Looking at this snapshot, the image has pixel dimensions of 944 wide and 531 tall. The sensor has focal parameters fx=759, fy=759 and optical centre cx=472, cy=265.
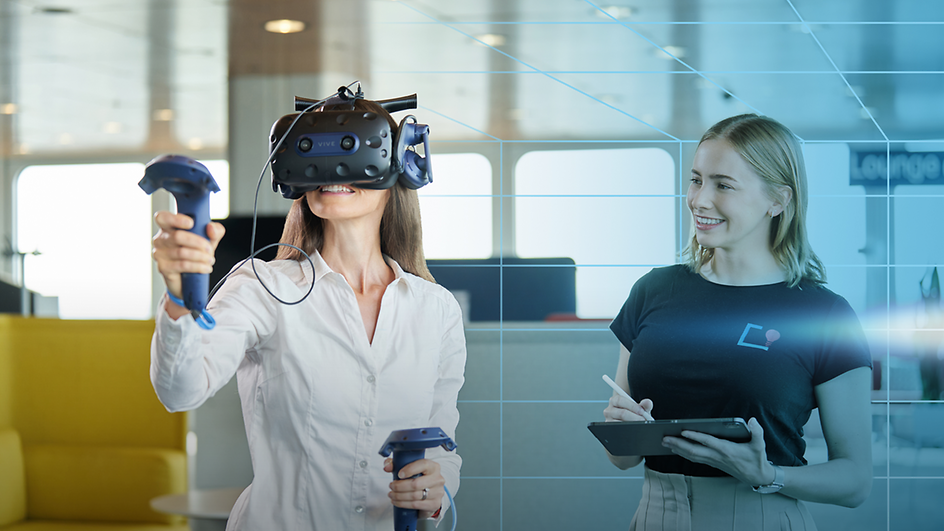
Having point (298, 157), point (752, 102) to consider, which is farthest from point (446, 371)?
point (752, 102)

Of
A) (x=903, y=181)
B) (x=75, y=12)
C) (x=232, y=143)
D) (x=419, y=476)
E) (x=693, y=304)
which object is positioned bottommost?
(x=419, y=476)

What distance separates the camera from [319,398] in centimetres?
120

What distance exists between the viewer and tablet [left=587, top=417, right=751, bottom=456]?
53.6 inches

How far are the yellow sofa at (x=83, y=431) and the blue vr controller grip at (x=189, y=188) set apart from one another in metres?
1.72

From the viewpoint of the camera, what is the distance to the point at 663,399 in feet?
4.99

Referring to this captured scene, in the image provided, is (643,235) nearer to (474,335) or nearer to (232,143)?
(474,335)

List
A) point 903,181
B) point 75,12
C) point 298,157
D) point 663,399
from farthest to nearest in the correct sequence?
point 75,12
point 903,181
point 663,399
point 298,157

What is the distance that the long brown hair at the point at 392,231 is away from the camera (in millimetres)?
1309

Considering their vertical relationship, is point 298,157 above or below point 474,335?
above

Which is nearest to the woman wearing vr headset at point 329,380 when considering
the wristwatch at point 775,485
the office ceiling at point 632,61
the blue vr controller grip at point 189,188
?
the blue vr controller grip at point 189,188

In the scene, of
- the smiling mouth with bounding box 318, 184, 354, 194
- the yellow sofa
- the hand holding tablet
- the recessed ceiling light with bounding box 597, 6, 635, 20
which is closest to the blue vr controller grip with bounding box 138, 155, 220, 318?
the smiling mouth with bounding box 318, 184, 354, 194

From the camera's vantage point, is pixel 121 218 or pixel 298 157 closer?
pixel 298 157

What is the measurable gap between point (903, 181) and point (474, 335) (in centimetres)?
120
